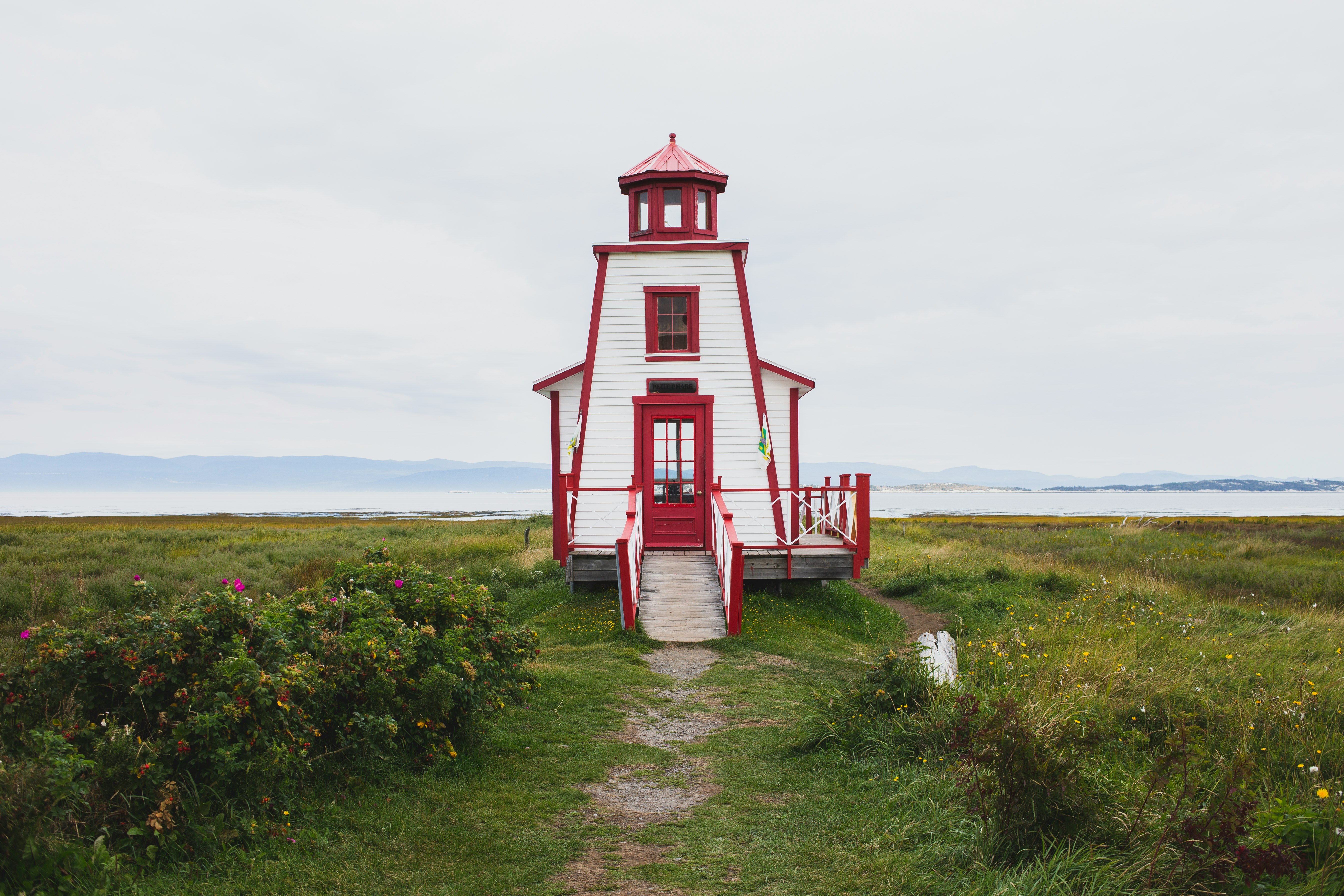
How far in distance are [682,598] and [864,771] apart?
6806 mm

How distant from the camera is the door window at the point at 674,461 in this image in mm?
15781

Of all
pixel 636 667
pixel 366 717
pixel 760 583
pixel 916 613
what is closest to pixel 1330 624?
pixel 916 613

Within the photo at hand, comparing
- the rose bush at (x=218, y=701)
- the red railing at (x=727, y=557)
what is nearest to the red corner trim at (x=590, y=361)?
the red railing at (x=727, y=557)

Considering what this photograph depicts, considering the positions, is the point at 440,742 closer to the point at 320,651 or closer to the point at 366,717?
the point at 366,717

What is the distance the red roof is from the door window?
526cm

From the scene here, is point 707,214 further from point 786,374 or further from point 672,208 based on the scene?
point 786,374

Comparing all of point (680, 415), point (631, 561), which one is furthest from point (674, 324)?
point (631, 561)

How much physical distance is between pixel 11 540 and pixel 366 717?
29555 millimetres

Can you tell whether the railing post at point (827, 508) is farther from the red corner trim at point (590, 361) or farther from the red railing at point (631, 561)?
the red corner trim at point (590, 361)

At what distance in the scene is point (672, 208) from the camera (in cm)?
1684

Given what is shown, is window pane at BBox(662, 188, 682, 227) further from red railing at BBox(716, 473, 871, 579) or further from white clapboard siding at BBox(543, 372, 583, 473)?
red railing at BBox(716, 473, 871, 579)

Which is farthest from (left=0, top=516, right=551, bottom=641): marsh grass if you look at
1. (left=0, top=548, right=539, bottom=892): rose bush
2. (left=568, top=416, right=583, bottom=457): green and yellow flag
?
(left=568, top=416, right=583, bottom=457): green and yellow flag

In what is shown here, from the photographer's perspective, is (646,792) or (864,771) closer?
(646,792)

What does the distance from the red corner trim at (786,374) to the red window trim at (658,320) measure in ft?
4.69
